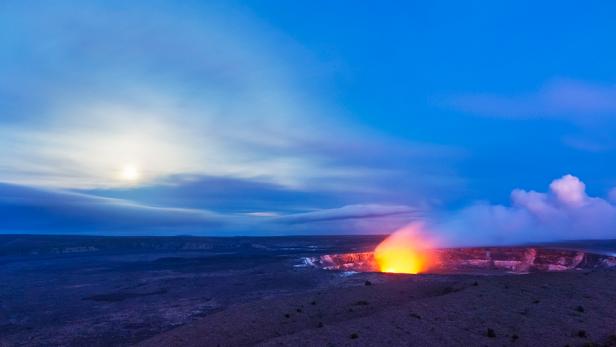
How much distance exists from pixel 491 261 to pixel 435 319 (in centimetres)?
5624

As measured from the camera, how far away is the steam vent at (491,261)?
212 feet

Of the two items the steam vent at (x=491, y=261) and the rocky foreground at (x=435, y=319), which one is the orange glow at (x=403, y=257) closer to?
the steam vent at (x=491, y=261)

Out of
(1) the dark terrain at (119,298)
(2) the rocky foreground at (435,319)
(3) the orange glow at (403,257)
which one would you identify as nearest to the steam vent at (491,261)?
(3) the orange glow at (403,257)

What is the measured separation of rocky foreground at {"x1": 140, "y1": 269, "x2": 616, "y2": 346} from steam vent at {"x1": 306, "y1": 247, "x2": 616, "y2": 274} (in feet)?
105

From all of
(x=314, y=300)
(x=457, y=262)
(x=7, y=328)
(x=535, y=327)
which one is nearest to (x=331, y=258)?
(x=457, y=262)

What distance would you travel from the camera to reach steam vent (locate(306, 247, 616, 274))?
64750 millimetres

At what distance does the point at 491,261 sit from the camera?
74.4m

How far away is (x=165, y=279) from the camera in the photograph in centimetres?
5841

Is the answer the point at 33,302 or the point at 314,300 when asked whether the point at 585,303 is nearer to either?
the point at 314,300

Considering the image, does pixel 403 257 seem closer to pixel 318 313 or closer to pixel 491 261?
pixel 491 261

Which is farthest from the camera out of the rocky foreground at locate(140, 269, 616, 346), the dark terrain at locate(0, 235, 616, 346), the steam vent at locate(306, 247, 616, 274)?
the steam vent at locate(306, 247, 616, 274)

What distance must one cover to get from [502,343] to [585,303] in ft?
35.3

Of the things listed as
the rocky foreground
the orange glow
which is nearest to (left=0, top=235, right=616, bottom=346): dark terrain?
the rocky foreground

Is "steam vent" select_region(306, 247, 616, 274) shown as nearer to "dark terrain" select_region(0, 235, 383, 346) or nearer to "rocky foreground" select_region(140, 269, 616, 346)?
"dark terrain" select_region(0, 235, 383, 346)
